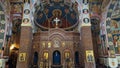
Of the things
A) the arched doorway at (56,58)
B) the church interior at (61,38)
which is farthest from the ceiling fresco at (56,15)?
the arched doorway at (56,58)

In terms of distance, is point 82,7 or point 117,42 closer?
point 82,7

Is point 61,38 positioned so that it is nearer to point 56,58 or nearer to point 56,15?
point 56,58

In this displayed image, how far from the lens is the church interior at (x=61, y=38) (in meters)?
12.5

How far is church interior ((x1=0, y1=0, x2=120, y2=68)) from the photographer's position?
12477 millimetres

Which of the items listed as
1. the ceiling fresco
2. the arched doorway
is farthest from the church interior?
the ceiling fresco

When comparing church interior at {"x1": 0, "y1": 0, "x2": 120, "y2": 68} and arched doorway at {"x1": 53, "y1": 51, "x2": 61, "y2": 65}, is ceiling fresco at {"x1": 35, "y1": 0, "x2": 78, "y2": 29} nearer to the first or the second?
church interior at {"x1": 0, "y1": 0, "x2": 120, "y2": 68}

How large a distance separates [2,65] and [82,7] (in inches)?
396

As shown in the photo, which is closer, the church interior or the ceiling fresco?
the church interior

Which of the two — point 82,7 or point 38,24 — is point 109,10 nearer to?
point 82,7

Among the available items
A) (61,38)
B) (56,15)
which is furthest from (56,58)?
(56,15)

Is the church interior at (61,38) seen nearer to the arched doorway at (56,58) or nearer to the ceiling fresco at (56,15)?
the arched doorway at (56,58)

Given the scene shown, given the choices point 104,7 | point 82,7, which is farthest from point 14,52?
point 104,7

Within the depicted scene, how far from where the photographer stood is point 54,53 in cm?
1416

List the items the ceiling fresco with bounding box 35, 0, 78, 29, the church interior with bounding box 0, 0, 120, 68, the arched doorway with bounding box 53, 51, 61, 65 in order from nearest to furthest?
the church interior with bounding box 0, 0, 120, 68 < the arched doorway with bounding box 53, 51, 61, 65 < the ceiling fresco with bounding box 35, 0, 78, 29
